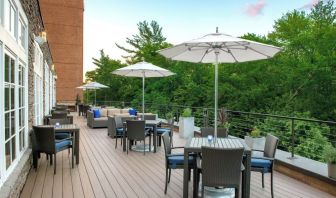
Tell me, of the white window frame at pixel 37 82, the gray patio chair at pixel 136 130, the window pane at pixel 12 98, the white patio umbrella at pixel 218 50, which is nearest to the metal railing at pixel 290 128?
the white patio umbrella at pixel 218 50

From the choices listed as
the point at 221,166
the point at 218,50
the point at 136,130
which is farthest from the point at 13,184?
the point at 136,130

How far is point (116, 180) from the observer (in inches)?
185

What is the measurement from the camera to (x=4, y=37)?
3.17 metres

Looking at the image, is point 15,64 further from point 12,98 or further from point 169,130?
point 169,130

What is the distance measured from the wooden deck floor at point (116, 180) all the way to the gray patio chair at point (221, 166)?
2.97 feet

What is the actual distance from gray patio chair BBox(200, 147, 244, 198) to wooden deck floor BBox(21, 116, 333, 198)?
2.97 ft

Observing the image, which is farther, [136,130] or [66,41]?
[66,41]

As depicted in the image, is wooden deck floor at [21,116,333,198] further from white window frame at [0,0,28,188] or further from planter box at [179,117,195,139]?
planter box at [179,117,195,139]

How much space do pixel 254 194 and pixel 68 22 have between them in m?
24.0

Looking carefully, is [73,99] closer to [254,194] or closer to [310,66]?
[310,66]

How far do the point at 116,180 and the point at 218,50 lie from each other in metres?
2.55

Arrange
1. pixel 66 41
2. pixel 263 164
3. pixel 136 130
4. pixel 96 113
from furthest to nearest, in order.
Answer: pixel 66 41 < pixel 96 113 < pixel 136 130 < pixel 263 164

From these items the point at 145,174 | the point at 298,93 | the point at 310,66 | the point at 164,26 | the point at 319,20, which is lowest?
the point at 145,174

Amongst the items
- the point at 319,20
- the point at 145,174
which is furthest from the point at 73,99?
the point at 145,174
